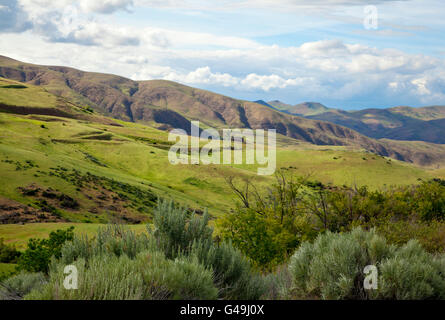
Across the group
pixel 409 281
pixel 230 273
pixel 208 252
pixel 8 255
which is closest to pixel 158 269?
pixel 208 252

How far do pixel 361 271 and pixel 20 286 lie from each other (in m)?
6.67

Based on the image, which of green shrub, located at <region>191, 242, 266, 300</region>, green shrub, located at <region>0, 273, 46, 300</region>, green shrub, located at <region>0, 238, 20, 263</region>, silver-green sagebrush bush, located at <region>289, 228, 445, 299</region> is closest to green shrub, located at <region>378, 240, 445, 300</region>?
silver-green sagebrush bush, located at <region>289, 228, 445, 299</region>

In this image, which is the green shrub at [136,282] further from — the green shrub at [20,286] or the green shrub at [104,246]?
the green shrub at [20,286]

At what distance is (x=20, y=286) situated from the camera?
6.79 metres

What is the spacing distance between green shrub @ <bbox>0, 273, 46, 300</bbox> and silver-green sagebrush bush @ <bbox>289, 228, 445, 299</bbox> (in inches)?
202

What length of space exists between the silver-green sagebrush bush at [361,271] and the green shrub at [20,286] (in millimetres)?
5136

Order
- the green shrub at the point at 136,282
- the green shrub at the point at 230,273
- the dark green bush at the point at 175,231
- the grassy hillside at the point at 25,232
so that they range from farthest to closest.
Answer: the grassy hillside at the point at 25,232 < the dark green bush at the point at 175,231 < the green shrub at the point at 230,273 < the green shrub at the point at 136,282

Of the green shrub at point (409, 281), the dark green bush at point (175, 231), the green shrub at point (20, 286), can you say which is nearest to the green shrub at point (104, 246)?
the dark green bush at point (175, 231)

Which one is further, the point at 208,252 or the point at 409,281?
the point at 208,252

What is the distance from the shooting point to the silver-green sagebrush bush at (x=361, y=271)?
6074 millimetres

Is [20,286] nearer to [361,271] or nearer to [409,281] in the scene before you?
[361,271]

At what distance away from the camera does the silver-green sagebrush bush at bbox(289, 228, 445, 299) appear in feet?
19.9

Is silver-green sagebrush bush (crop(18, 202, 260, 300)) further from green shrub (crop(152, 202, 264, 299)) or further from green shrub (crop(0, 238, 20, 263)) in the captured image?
green shrub (crop(0, 238, 20, 263))
